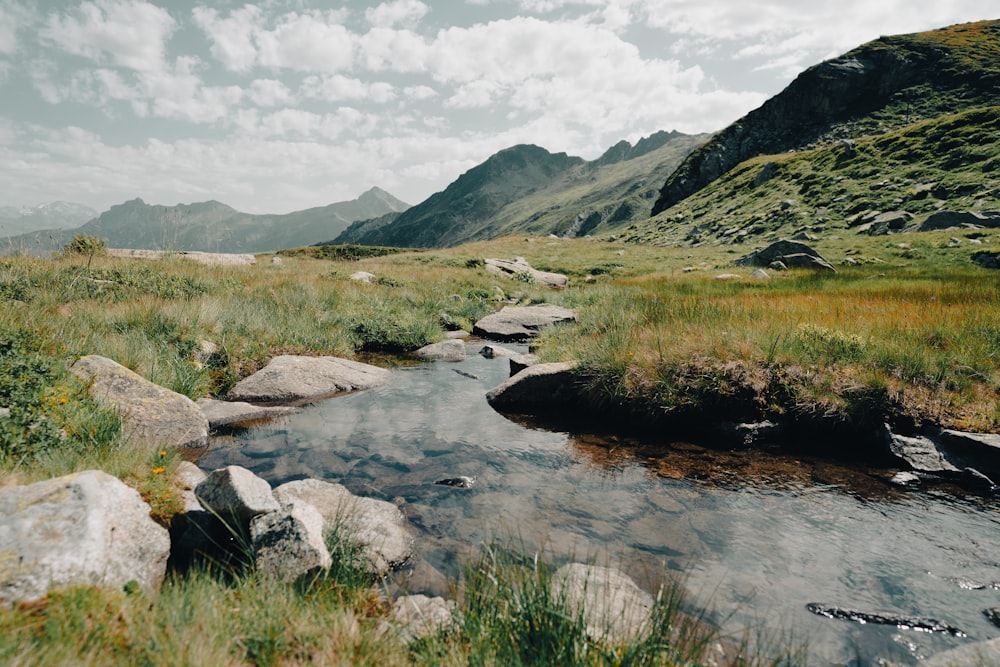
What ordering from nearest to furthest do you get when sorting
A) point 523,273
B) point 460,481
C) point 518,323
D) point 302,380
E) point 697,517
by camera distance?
point 697,517 < point 460,481 < point 302,380 < point 518,323 < point 523,273

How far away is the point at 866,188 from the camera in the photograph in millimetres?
39625

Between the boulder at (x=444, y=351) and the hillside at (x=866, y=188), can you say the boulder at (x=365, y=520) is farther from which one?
the hillside at (x=866, y=188)

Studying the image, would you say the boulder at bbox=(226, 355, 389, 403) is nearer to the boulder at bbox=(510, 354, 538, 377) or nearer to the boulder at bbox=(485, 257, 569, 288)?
the boulder at bbox=(510, 354, 538, 377)

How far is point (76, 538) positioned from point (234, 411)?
520cm

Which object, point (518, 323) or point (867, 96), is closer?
point (518, 323)

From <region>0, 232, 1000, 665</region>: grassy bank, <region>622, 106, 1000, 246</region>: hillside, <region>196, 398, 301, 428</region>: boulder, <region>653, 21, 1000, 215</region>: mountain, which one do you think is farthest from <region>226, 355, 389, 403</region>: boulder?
<region>653, 21, 1000, 215</region>: mountain

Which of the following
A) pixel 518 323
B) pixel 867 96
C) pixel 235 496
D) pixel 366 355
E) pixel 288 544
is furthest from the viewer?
pixel 867 96

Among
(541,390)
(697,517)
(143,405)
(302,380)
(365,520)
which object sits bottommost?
(697,517)

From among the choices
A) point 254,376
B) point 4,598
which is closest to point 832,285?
point 254,376

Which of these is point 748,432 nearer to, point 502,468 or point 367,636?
point 502,468

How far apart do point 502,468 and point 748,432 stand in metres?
3.67

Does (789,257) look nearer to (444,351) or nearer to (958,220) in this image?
(958,220)

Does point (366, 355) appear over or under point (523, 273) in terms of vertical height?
under

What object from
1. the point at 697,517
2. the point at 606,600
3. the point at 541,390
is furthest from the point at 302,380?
the point at 606,600
